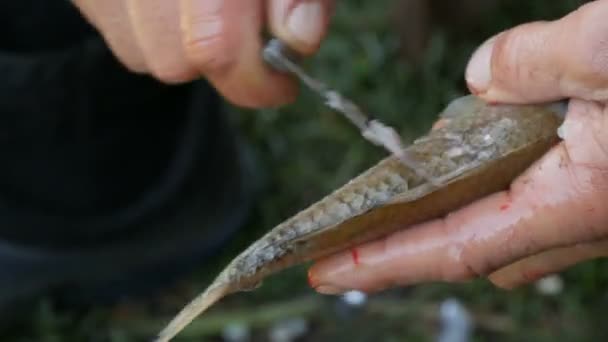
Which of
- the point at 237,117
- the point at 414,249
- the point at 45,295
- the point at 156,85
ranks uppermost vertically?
the point at 414,249

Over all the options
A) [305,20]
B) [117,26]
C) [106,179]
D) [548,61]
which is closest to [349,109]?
[305,20]

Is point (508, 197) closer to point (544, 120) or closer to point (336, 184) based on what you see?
point (544, 120)

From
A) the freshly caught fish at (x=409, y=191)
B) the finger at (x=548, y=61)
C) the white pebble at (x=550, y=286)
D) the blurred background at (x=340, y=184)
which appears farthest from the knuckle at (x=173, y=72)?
the white pebble at (x=550, y=286)

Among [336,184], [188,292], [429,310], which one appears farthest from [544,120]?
[188,292]

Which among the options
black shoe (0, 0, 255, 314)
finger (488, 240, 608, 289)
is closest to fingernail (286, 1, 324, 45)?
finger (488, 240, 608, 289)

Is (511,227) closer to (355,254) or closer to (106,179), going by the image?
(355,254)

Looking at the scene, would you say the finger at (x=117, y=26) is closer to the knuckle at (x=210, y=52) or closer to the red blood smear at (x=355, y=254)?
the knuckle at (x=210, y=52)

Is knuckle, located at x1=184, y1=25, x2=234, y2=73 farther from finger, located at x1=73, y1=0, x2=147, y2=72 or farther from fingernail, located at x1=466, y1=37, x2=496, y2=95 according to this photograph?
fingernail, located at x1=466, y1=37, x2=496, y2=95
